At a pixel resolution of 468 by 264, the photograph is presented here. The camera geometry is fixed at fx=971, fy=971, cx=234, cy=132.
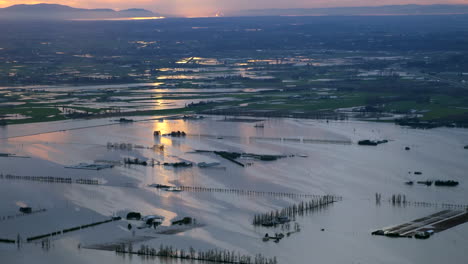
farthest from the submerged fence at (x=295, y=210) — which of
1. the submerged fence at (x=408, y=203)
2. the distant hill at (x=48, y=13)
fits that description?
the distant hill at (x=48, y=13)

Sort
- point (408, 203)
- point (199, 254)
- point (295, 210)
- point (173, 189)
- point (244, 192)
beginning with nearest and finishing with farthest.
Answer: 1. point (199, 254)
2. point (295, 210)
3. point (408, 203)
4. point (244, 192)
5. point (173, 189)

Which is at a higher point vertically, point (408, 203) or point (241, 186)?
point (408, 203)

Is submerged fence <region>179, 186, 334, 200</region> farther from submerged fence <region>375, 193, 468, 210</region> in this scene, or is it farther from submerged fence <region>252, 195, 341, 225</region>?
submerged fence <region>375, 193, 468, 210</region>

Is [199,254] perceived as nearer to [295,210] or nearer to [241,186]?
[295,210]

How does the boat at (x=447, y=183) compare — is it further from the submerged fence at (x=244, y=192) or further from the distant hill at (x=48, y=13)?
the distant hill at (x=48, y=13)

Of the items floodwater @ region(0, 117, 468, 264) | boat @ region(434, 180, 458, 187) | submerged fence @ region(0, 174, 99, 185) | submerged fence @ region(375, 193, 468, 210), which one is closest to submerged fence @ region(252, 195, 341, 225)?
floodwater @ region(0, 117, 468, 264)

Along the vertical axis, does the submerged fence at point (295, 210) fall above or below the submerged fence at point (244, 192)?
above

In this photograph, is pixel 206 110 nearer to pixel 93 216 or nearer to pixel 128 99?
pixel 128 99

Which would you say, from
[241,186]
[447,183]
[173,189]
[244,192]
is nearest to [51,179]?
[173,189]

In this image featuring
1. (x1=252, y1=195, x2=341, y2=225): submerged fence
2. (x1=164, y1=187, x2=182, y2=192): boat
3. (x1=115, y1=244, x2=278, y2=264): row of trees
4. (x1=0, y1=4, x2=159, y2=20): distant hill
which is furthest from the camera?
(x1=0, y1=4, x2=159, y2=20): distant hill
